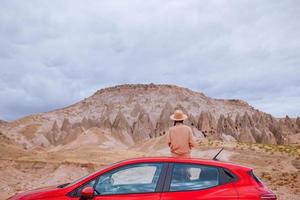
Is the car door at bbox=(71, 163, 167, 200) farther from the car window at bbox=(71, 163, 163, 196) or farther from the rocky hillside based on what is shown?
the rocky hillside

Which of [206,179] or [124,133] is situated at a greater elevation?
[124,133]

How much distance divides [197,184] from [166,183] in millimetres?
467

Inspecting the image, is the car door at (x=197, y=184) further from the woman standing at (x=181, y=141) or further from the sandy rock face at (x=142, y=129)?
the sandy rock face at (x=142, y=129)

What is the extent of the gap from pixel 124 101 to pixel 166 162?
11742 cm

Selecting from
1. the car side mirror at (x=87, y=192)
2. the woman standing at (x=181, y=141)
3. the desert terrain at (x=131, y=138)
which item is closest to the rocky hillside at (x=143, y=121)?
the desert terrain at (x=131, y=138)

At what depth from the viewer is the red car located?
6.35 meters

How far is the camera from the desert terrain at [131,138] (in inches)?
1098

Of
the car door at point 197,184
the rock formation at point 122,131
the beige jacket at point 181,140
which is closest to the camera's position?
the car door at point 197,184

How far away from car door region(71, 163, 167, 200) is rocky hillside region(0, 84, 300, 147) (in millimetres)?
62145

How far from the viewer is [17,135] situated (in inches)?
3602

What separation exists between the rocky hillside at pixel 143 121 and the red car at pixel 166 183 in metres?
61.9

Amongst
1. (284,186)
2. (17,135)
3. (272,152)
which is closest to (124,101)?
(17,135)

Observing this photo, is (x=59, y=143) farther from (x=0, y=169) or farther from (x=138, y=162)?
(x=138, y=162)

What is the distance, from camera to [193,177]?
6555mm
